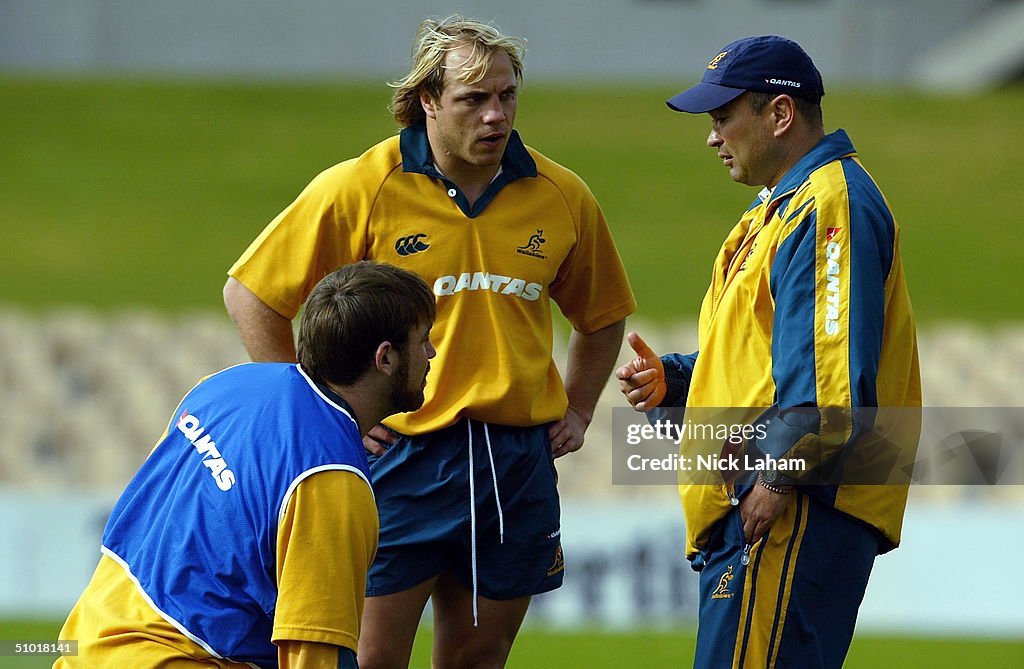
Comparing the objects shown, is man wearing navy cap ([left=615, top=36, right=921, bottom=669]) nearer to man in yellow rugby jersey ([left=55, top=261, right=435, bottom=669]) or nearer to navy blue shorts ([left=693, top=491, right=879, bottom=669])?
navy blue shorts ([left=693, top=491, right=879, bottom=669])

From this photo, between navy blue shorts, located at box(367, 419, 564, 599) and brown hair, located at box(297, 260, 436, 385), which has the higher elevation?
brown hair, located at box(297, 260, 436, 385)

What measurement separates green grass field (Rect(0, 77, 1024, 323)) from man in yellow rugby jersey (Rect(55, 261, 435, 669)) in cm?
1639

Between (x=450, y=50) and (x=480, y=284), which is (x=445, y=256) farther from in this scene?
(x=450, y=50)

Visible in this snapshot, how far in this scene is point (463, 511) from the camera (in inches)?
141

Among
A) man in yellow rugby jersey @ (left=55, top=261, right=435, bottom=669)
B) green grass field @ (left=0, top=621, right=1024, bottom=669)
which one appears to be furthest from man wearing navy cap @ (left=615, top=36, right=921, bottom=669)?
green grass field @ (left=0, top=621, right=1024, bottom=669)

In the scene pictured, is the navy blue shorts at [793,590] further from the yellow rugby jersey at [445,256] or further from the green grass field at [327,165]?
the green grass field at [327,165]

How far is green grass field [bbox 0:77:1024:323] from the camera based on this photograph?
20672 millimetres

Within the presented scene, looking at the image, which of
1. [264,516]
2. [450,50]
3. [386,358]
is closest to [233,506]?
[264,516]

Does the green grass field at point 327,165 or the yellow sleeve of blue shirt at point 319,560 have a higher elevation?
the green grass field at point 327,165

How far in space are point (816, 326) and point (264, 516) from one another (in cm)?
124

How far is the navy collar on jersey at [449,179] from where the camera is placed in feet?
11.9

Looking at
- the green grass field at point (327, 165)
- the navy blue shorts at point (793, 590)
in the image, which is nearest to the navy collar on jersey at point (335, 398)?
the navy blue shorts at point (793, 590)

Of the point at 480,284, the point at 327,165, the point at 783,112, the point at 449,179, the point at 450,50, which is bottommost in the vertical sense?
the point at 480,284

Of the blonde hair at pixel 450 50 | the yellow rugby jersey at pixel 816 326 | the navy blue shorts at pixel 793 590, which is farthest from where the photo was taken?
the blonde hair at pixel 450 50
